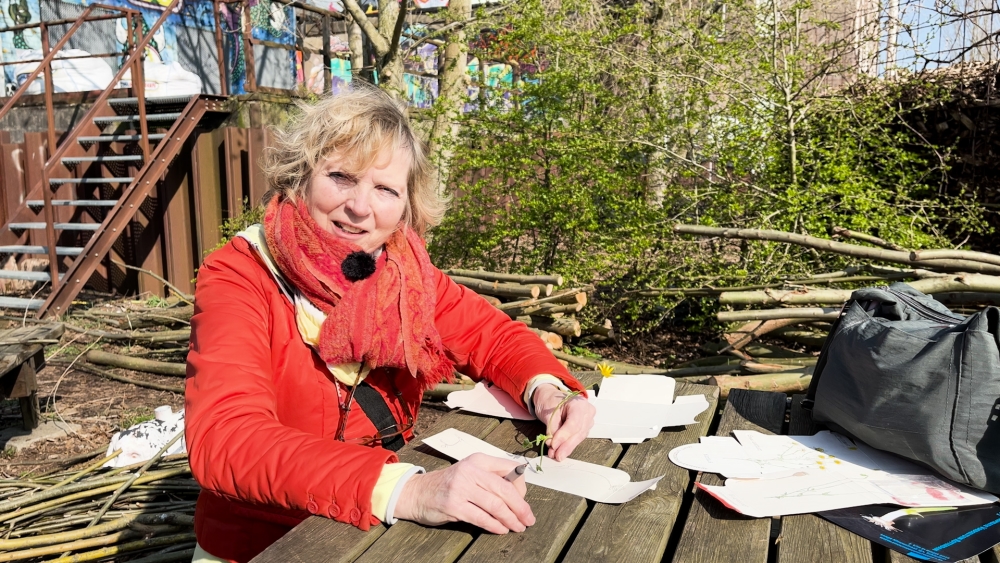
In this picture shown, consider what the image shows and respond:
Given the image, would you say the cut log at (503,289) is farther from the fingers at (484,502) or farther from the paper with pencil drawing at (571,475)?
the fingers at (484,502)

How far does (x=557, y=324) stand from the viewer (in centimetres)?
589

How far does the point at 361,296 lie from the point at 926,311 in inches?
56.4

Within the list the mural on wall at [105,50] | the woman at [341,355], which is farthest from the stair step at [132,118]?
the woman at [341,355]

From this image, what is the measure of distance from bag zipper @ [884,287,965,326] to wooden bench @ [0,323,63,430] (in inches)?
160

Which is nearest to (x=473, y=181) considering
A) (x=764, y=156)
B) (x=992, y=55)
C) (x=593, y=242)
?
(x=593, y=242)

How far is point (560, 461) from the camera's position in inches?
73.6

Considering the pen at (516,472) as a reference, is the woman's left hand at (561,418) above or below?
below

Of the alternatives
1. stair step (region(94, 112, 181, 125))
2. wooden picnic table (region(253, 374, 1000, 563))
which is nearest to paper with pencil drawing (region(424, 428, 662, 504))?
wooden picnic table (region(253, 374, 1000, 563))

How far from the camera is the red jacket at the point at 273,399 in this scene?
151 centimetres

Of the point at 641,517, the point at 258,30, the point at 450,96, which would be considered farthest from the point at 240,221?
the point at 258,30

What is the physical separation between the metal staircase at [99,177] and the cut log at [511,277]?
3.62m

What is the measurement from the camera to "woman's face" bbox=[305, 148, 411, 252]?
211cm

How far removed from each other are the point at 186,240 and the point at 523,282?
470 centimetres

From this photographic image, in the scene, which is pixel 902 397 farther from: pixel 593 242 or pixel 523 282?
pixel 593 242
